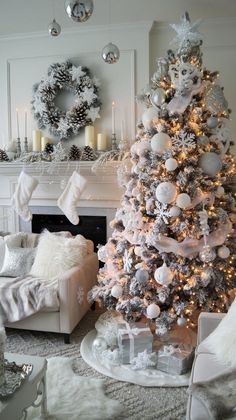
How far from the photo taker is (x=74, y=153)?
3.81 meters

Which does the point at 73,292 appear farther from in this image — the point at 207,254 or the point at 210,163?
the point at 210,163

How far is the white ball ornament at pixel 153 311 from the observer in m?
2.76

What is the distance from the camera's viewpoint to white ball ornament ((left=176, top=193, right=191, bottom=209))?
8.74 feet

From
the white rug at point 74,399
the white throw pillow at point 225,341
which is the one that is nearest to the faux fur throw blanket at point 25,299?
the white rug at point 74,399

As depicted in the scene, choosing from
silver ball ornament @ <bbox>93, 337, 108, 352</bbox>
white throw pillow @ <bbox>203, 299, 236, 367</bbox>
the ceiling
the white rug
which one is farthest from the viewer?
the ceiling

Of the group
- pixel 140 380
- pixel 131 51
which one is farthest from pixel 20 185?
pixel 140 380

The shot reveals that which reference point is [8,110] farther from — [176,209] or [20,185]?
[176,209]

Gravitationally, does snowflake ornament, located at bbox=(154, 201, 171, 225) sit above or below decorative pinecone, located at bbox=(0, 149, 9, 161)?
below

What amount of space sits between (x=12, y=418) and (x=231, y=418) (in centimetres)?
96

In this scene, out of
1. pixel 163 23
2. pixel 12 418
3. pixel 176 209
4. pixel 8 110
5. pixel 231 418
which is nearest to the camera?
pixel 231 418

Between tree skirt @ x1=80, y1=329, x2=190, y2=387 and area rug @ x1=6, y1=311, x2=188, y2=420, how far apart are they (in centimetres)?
3

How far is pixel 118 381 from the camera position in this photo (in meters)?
2.47

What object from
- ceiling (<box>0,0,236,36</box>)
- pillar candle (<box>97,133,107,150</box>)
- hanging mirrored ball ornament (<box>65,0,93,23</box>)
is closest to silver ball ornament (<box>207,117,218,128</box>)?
hanging mirrored ball ornament (<box>65,0,93,23</box>)

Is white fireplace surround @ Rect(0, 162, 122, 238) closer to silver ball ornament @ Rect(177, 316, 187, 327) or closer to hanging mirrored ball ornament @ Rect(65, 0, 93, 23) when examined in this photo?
silver ball ornament @ Rect(177, 316, 187, 327)
